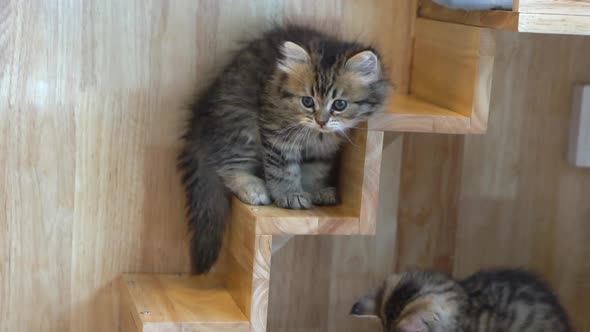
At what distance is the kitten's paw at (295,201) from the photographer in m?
1.52

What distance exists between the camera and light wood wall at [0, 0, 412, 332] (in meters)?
1.61

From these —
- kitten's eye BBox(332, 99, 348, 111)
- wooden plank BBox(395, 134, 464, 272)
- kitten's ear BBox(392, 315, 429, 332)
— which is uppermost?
kitten's eye BBox(332, 99, 348, 111)

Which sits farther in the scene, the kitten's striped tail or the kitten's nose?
the kitten's striped tail

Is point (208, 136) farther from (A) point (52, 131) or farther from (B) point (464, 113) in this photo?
(B) point (464, 113)

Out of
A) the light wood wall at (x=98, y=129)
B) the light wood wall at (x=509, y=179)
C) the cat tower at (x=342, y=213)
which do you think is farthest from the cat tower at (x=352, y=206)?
the light wood wall at (x=509, y=179)

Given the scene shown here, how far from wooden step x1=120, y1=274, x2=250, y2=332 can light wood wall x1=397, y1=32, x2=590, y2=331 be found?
1.44 feet

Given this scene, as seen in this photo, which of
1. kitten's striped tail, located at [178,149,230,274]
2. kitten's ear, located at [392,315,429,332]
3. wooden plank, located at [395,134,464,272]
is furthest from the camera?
wooden plank, located at [395,134,464,272]

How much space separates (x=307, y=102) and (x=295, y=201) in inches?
6.9

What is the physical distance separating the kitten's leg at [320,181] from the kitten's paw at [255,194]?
0.27ft

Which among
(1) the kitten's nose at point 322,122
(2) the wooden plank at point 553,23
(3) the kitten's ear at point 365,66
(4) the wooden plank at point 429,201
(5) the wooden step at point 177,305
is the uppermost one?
(2) the wooden plank at point 553,23

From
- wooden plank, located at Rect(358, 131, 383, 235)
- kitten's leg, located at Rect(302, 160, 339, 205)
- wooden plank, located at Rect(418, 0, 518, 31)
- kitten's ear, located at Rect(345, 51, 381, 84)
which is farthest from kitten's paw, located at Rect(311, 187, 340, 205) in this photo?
wooden plank, located at Rect(418, 0, 518, 31)

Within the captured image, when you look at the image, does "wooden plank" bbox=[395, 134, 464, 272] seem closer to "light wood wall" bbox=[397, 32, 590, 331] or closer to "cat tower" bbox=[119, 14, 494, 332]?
"light wood wall" bbox=[397, 32, 590, 331]

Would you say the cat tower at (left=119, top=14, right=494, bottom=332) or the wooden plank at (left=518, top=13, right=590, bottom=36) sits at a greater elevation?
the wooden plank at (left=518, top=13, right=590, bottom=36)

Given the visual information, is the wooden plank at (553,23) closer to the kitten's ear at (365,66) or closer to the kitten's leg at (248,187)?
the kitten's ear at (365,66)
